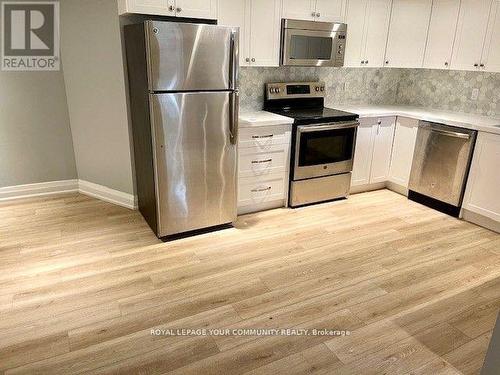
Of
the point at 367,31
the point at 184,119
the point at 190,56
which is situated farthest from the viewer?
the point at 367,31

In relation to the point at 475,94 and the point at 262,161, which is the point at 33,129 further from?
the point at 475,94

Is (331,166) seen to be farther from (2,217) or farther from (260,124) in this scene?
(2,217)

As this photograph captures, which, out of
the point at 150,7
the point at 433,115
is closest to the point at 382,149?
the point at 433,115

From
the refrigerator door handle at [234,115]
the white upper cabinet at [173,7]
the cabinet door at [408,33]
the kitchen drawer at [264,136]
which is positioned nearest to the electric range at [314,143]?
the kitchen drawer at [264,136]

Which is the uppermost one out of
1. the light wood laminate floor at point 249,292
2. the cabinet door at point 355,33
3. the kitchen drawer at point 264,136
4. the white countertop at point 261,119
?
the cabinet door at point 355,33

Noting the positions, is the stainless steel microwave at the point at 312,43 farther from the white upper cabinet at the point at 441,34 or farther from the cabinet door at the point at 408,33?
the white upper cabinet at the point at 441,34

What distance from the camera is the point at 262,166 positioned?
353cm

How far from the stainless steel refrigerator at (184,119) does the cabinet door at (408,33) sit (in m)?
2.18

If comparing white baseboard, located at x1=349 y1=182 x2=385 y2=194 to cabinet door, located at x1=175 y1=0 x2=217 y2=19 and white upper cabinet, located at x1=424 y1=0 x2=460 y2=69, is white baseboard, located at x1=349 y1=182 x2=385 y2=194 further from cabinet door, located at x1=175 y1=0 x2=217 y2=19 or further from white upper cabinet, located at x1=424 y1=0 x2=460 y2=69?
cabinet door, located at x1=175 y1=0 x2=217 y2=19

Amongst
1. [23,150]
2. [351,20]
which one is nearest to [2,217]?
[23,150]

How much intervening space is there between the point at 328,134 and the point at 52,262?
2.62 metres

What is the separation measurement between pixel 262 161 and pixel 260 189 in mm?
276

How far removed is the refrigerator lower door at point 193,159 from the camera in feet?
9.10

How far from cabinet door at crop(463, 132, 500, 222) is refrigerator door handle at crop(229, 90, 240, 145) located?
2152 millimetres
